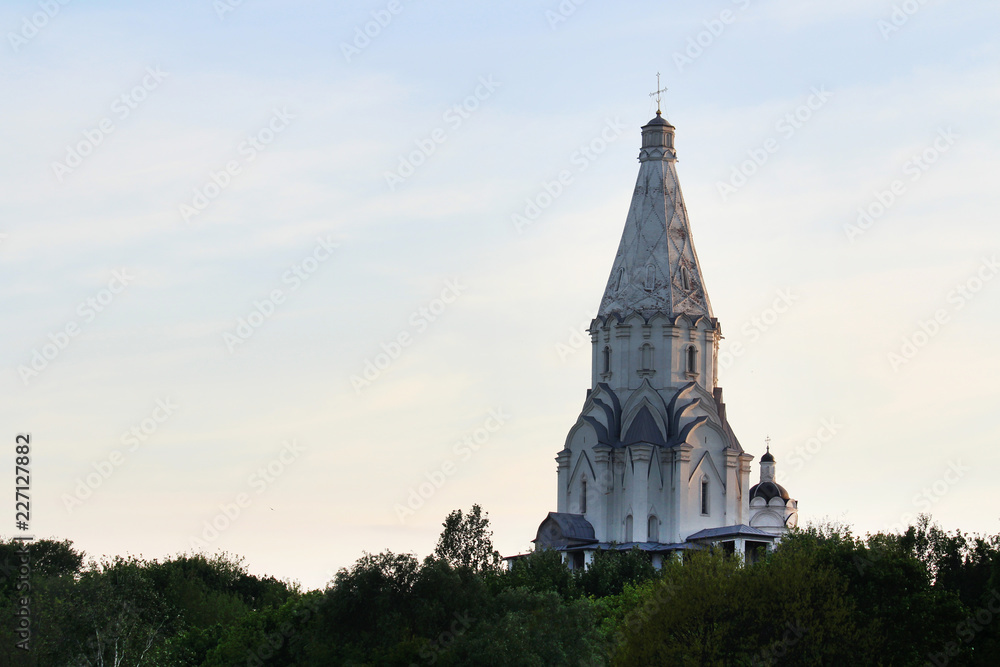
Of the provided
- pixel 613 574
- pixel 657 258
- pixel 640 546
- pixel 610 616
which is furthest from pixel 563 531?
pixel 610 616

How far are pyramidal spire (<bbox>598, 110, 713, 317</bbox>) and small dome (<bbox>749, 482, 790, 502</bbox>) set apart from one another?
1158 cm

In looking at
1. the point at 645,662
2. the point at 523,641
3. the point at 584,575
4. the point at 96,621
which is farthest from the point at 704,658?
the point at 584,575

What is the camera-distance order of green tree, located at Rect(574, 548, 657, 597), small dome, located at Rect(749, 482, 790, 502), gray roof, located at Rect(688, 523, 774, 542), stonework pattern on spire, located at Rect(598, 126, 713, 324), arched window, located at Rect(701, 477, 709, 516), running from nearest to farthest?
green tree, located at Rect(574, 548, 657, 597)
gray roof, located at Rect(688, 523, 774, 542)
arched window, located at Rect(701, 477, 709, 516)
stonework pattern on spire, located at Rect(598, 126, 713, 324)
small dome, located at Rect(749, 482, 790, 502)

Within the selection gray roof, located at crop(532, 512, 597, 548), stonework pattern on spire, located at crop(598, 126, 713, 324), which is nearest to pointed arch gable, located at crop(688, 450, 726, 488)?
gray roof, located at crop(532, 512, 597, 548)

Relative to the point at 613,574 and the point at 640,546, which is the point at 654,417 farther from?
the point at 613,574

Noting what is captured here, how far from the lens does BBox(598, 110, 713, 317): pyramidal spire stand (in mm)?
79562

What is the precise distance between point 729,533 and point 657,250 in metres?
13.6

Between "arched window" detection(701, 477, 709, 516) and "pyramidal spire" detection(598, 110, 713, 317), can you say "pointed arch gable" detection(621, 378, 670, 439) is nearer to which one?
"arched window" detection(701, 477, 709, 516)

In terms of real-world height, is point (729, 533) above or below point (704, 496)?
below

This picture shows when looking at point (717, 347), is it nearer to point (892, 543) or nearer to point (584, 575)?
point (584, 575)

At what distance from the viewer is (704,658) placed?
4166 cm

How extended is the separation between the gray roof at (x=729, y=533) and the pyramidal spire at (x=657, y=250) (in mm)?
10091

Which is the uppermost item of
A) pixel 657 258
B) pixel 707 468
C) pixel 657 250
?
pixel 657 250

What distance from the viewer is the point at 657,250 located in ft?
262
